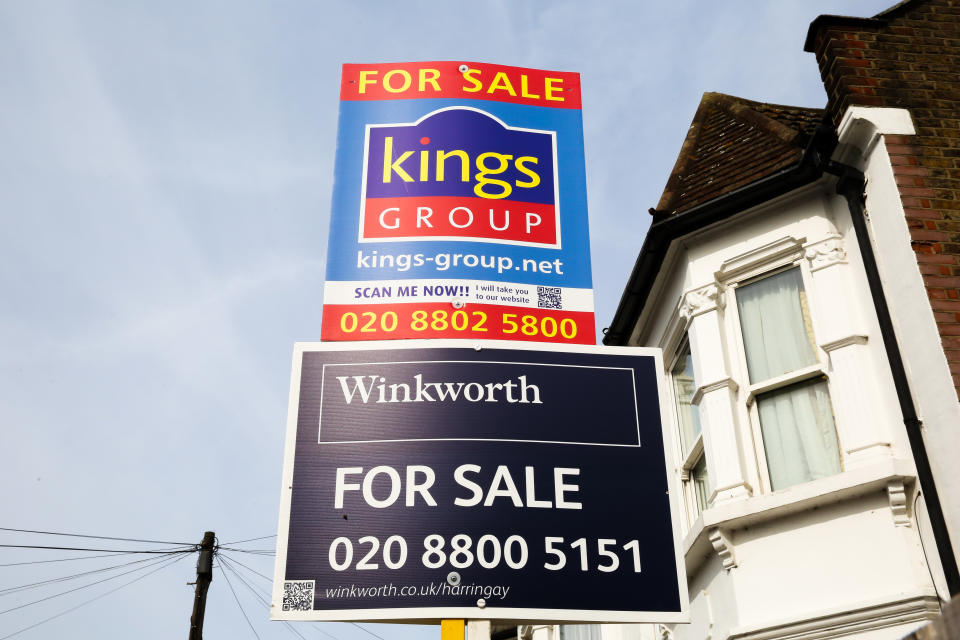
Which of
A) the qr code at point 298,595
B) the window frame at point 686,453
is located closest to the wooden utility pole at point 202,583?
the window frame at point 686,453

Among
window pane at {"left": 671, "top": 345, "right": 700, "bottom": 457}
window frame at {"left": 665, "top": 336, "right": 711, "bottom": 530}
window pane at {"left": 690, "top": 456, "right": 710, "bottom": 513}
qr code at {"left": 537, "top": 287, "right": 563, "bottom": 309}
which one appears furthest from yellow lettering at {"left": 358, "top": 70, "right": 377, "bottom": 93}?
window pane at {"left": 690, "top": 456, "right": 710, "bottom": 513}

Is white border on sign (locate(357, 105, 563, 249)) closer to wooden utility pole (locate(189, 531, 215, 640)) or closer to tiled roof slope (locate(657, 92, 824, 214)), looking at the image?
tiled roof slope (locate(657, 92, 824, 214))

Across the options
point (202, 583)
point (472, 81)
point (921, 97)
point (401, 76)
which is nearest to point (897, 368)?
point (921, 97)

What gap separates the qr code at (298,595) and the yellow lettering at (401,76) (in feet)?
11.2

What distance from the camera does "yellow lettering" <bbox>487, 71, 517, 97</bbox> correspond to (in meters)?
6.55

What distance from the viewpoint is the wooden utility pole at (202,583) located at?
61.2ft

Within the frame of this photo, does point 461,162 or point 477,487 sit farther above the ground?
point 461,162

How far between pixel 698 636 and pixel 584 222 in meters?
4.13

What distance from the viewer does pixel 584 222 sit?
6.12m

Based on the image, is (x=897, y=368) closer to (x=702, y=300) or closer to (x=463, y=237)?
(x=702, y=300)

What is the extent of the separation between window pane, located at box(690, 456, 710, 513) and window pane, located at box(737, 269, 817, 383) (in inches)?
44.3

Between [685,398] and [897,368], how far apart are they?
2.77m

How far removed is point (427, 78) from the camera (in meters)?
6.63

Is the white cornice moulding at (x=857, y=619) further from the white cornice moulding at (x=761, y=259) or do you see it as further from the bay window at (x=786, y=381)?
the white cornice moulding at (x=761, y=259)
